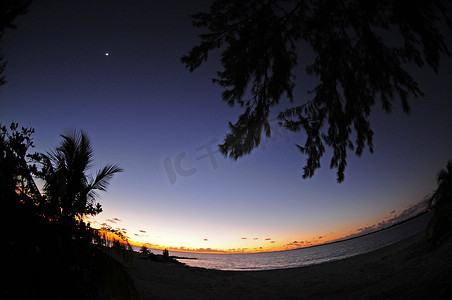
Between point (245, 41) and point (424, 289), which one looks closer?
point (245, 41)

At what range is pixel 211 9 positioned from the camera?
9.04ft

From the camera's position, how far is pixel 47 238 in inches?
113

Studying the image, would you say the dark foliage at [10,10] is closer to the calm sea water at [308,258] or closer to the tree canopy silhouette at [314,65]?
the tree canopy silhouette at [314,65]

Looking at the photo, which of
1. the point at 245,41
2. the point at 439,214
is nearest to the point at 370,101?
the point at 245,41

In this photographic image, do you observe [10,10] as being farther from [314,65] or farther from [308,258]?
[308,258]

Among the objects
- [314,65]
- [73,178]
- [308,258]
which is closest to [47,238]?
[73,178]

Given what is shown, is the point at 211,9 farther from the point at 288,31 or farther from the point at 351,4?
the point at 351,4

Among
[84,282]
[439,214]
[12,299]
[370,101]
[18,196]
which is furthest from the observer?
[439,214]

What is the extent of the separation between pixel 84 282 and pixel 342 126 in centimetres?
549

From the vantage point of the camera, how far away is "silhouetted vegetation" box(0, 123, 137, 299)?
2.46 m

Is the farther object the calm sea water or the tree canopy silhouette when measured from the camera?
the calm sea water

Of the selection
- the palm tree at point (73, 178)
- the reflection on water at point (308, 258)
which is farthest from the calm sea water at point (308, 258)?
the palm tree at point (73, 178)

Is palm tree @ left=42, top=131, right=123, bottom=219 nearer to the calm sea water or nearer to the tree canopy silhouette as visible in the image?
the tree canopy silhouette

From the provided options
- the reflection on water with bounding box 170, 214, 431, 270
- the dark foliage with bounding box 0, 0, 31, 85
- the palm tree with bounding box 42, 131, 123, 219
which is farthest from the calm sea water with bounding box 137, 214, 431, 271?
the dark foliage with bounding box 0, 0, 31, 85
